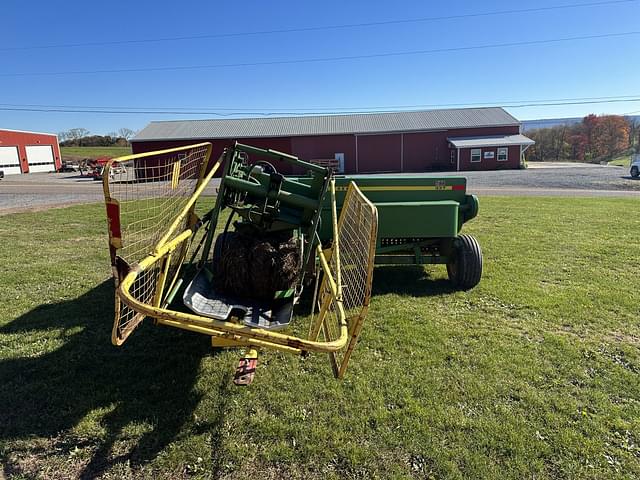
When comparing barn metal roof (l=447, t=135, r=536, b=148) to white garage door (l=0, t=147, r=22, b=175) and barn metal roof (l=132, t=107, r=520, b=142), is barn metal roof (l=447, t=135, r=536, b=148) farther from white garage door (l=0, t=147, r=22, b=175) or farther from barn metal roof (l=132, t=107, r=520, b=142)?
white garage door (l=0, t=147, r=22, b=175)

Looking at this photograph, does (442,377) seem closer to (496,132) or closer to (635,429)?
(635,429)

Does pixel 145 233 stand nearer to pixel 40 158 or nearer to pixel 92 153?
pixel 40 158

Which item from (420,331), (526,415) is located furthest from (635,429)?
(420,331)

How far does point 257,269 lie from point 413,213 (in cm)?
216

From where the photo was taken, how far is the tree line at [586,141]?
4841cm

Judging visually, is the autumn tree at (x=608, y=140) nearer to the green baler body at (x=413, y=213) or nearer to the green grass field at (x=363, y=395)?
the green grass field at (x=363, y=395)

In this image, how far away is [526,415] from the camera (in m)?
2.78

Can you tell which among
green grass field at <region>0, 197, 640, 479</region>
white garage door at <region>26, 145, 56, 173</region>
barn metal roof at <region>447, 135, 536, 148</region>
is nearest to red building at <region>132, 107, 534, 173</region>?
barn metal roof at <region>447, 135, 536, 148</region>

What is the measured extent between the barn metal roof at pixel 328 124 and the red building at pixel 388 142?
0.08 meters

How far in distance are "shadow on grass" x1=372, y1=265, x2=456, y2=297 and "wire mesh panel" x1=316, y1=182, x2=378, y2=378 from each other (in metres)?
1.32

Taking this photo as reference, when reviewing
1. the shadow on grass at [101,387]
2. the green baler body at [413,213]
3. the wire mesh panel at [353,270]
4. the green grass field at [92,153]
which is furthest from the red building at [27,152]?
the wire mesh panel at [353,270]

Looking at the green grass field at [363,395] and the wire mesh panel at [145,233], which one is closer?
the green grass field at [363,395]

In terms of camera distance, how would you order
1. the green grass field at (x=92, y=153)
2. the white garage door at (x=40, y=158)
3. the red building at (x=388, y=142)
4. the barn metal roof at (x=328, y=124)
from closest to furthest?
the red building at (x=388, y=142), the barn metal roof at (x=328, y=124), the white garage door at (x=40, y=158), the green grass field at (x=92, y=153)

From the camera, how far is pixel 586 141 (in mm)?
49219
